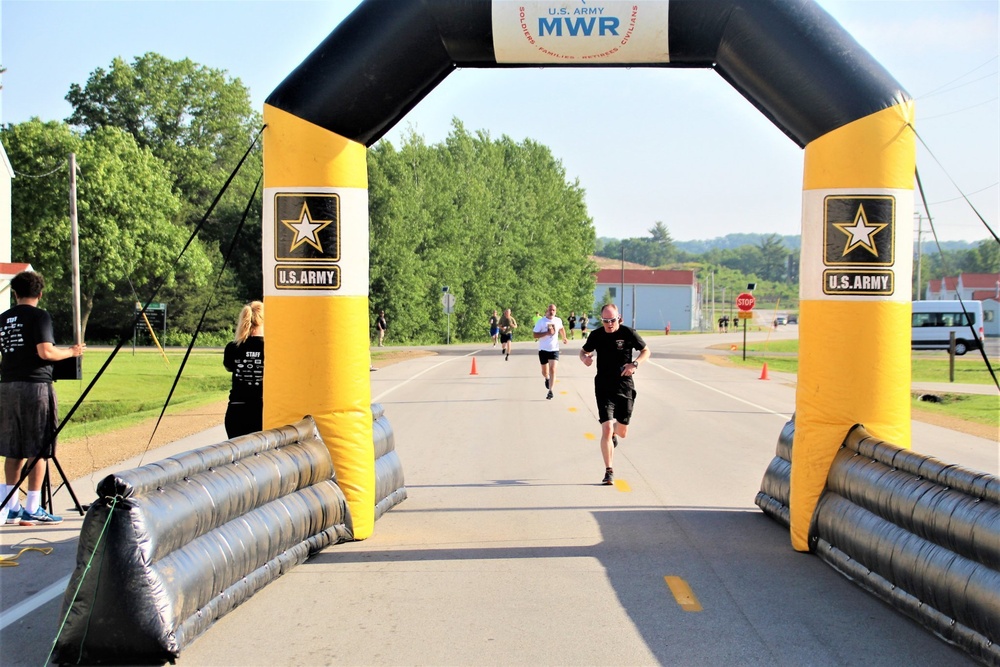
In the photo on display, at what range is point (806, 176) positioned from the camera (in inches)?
309

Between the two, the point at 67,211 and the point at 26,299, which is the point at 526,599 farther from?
the point at 67,211

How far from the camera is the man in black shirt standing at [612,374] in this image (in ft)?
34.6

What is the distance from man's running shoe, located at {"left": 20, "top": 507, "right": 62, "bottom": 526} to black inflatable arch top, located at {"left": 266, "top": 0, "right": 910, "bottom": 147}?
4.07 metres

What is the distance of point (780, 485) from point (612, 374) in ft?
8.04

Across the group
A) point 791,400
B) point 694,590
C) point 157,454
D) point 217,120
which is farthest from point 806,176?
point 217,120

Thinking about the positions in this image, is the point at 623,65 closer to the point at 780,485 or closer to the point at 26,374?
the point at 780,485

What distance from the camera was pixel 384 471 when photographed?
905cm

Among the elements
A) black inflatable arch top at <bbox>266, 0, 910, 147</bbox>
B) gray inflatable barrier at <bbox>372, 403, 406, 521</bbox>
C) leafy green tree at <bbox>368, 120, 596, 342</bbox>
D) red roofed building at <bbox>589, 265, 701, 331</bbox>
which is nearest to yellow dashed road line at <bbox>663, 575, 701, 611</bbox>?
gray inflatable barrier at <bbox>372, 403, 406, 521</bbox>

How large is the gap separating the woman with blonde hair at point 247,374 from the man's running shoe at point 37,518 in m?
1.69

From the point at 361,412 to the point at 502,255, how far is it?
6472cm

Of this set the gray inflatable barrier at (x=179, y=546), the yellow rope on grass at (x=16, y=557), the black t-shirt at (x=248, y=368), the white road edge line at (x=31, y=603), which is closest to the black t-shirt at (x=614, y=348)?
the black t-shirt at (x=248, y=368)

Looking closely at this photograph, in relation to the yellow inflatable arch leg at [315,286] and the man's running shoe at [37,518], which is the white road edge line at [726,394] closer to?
the yellow inflatable arch leg at [315,286]

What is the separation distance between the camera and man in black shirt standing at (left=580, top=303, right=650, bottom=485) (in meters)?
10.5

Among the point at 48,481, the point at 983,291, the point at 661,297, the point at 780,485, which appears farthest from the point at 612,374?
the point at 661,297
